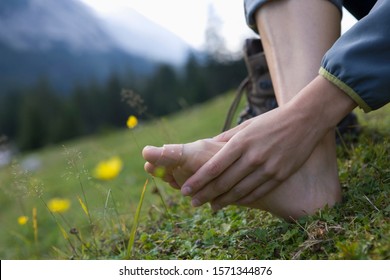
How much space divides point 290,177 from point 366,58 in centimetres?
40

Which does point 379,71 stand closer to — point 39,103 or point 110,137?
point 110,137

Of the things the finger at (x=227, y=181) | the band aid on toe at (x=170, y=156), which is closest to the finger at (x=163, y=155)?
the band aid on toe at (x=170, y=156)

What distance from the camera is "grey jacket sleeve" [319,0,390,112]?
A: 3.94 ft

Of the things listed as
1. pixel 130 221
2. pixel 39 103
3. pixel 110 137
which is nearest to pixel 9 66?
pixel 39 103

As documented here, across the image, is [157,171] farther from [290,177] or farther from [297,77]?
[297,77]

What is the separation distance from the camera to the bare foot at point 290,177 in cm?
130

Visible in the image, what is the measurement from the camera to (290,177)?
1.38 meters

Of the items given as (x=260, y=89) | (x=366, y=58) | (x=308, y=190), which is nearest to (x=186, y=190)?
(x=308, y=190)

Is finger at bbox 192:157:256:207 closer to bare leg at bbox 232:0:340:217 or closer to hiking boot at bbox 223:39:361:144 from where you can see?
bare leg at bbox 232:0:340:217

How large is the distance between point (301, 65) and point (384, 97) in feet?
0.91

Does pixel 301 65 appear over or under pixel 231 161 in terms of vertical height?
over

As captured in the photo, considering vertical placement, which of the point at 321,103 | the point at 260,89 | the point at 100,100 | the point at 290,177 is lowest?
the point at 100,100

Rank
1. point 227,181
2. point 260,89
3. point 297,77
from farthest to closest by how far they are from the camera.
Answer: point 260,89 → point 297,77 → point 227,181
